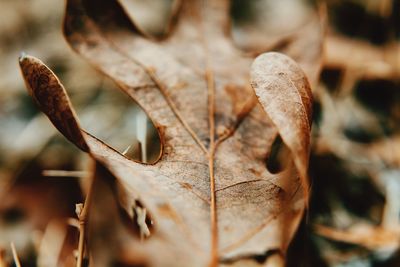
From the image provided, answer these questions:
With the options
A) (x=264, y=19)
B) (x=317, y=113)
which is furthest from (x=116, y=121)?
(x=264, y=19)

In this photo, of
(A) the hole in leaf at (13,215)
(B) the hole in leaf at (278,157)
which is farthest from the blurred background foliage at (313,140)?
(B) the hole in leaf at (278,157)

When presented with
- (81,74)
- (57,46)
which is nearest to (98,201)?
(81,74)

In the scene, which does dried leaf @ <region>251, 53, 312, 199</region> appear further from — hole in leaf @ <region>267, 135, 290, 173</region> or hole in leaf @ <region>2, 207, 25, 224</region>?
hole in leaf @ <region>2, 207, 25, 224</region>

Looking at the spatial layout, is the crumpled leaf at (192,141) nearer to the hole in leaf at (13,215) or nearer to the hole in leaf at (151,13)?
the hole in leaf at (151,13)

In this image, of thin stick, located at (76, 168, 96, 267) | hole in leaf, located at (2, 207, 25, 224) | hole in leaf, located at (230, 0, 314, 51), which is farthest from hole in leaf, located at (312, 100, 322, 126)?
hole in leaf, located at (2, 207, 25, 224)

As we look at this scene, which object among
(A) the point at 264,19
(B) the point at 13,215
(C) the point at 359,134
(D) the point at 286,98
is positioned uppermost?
(D) the point at 286,98

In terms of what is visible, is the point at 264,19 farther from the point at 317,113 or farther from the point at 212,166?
the point at 212,166

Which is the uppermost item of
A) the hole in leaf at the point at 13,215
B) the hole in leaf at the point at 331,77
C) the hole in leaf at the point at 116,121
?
the hole in leaf at the point at 331,77

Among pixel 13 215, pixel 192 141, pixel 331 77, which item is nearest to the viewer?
pixel 192 141
